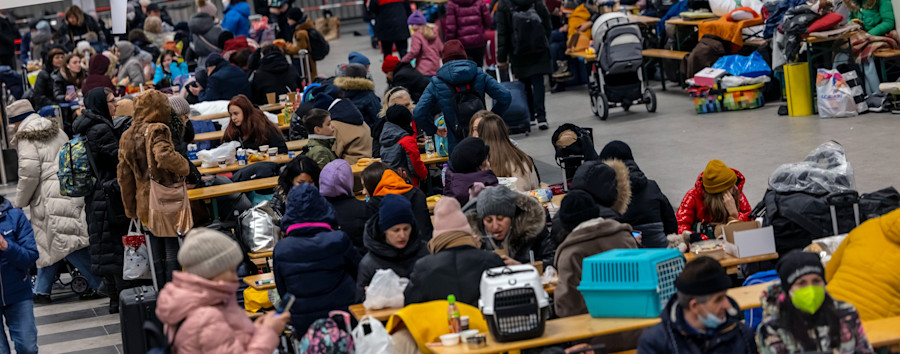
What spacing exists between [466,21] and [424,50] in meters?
0.74

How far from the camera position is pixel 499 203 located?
7680 millimetres

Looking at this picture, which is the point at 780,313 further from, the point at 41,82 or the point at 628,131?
the point at 41,82

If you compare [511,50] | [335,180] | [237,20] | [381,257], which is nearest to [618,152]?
[335,180]

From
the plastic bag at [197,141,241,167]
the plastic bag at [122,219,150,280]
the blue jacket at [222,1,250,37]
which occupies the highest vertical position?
the blue jacket at [222,1,250,37]

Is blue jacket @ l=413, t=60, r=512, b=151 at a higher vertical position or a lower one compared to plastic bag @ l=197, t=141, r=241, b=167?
higher

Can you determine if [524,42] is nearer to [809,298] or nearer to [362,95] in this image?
[362,95]

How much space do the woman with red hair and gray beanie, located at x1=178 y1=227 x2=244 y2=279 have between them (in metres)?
6.82

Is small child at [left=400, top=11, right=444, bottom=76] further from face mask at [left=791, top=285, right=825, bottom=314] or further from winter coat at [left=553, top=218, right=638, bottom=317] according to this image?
face mask at [left=791, top=285, right=825, bottom=314]

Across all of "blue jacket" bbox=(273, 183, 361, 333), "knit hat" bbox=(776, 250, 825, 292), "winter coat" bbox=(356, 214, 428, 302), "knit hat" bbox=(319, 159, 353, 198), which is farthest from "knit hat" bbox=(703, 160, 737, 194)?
"knit hat" bbox=(776, 250, 825, 292)

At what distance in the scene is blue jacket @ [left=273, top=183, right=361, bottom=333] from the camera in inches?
282

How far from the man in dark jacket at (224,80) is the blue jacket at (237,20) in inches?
238

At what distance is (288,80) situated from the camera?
15.9 m

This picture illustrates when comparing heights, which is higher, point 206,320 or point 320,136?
point 320,136

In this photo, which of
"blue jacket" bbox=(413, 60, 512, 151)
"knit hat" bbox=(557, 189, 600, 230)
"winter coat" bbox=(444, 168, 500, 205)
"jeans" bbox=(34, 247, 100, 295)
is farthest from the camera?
"blue jacket" bbox=(413, 60, 512, 151)
